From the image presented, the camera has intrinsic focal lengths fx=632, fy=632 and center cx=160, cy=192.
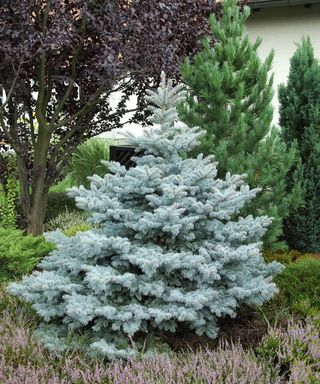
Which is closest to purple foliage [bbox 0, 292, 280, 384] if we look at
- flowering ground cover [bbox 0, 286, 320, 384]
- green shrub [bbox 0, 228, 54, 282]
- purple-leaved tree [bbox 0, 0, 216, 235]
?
flowering ground cover [bbox 0, 286, 320, 384]

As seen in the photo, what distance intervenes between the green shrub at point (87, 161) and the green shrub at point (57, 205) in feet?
1.87

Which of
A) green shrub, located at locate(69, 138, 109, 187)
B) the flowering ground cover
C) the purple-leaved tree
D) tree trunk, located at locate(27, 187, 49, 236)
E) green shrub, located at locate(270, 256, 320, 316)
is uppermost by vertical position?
the purple-leaved tree

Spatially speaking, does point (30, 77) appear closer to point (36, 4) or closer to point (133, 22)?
point (36, 4)

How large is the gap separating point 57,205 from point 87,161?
1.20 meters

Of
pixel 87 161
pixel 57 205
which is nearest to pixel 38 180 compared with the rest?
pixel 57 205

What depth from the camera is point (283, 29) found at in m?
10.8

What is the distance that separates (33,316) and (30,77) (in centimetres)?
391

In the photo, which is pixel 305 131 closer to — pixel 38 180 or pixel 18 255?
pixel 18 255

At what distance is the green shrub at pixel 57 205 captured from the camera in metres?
9.29

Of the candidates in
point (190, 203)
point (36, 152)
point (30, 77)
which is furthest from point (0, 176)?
point (190, 203)

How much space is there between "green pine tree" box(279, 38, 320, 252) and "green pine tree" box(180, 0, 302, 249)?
17.9 inches

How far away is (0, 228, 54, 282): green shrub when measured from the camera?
5.51m

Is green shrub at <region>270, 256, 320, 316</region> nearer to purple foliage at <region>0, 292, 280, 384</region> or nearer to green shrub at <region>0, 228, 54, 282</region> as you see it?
purple foliage at <region>0, 292, 280, 384</region>

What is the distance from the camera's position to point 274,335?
3857 millimetres
